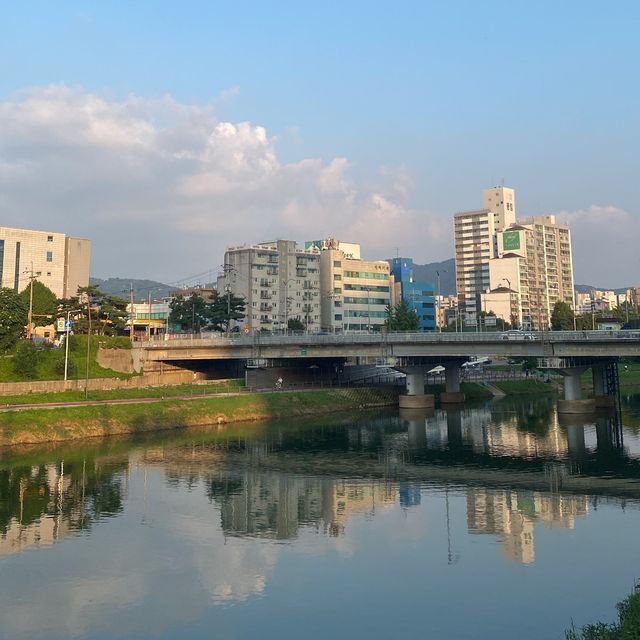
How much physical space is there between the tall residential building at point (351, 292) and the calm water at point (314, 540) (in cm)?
11568

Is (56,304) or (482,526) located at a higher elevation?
(56,304)

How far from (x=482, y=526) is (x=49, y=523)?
26.8m

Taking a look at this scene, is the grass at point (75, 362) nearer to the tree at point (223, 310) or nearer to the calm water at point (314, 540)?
the calm water at point (314, 540)

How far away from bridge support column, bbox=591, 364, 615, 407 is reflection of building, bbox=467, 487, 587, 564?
2404 inches

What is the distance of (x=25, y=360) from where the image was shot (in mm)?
91438

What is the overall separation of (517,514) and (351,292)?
5824 inches

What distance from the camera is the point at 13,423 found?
70688mm

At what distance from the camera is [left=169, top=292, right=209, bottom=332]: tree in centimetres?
14938

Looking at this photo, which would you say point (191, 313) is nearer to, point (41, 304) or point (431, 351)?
point (41, 304)

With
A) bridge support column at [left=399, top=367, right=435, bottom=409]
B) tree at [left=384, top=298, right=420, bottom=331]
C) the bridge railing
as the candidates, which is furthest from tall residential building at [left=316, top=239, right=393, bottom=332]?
bridge support column at [left=399, top=367, right=435, bottom=409]

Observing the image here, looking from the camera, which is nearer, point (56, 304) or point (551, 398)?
point (56, 304)

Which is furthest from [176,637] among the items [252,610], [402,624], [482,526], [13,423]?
[13,423]

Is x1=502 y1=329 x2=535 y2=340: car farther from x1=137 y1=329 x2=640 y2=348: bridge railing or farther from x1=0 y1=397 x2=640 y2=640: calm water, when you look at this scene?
x1=0 y1=397 x2=640 y2=640: calm water

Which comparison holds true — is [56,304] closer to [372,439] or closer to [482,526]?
[372,439]
